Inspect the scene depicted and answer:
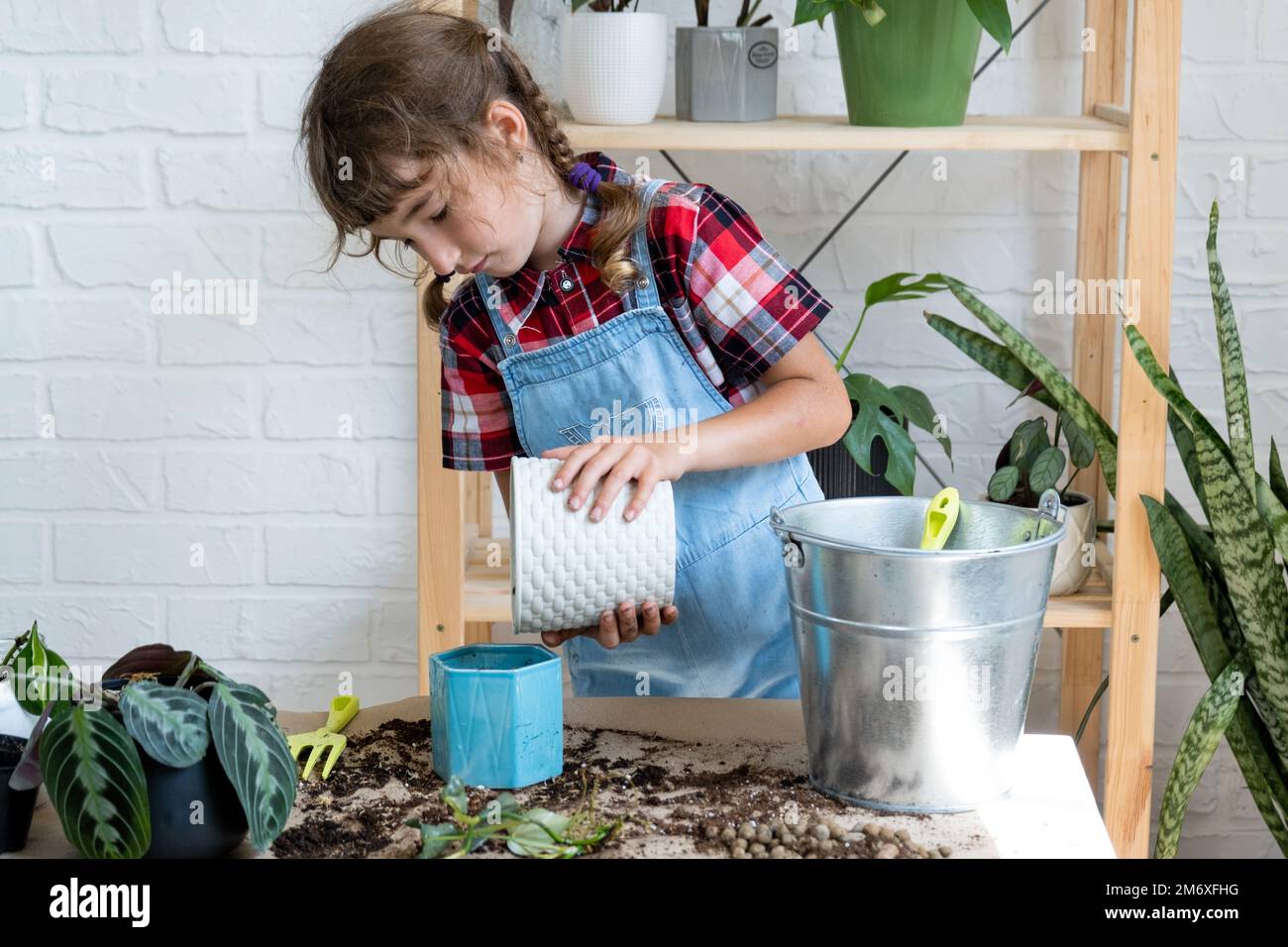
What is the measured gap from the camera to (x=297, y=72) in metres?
1.77

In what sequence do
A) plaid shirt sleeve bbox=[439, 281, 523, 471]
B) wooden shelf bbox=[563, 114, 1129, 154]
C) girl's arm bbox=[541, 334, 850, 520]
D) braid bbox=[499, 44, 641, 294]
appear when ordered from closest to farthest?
girl's arm bbox=[541, 334, 850, 520]
braid bbox=[499, 44, 641, 294]
plaid shirt sleeve bbox=[439, 281, 523, 471]
wooden shelf bbox=[563, 114, 1129, 154]

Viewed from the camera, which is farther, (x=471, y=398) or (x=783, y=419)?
(x=471, y=398)

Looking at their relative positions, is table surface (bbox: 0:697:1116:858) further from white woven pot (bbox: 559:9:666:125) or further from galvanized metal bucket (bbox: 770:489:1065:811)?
white woven pot (bbox: 559:9:666:125)

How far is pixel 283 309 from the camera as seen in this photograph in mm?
1812

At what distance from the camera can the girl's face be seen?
1057mm

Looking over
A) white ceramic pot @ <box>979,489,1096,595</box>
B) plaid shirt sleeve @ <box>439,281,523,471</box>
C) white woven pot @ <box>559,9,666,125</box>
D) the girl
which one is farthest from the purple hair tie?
white ceramic pot @ <box>979,489,1096,595</box>

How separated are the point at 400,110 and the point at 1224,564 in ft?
3.12

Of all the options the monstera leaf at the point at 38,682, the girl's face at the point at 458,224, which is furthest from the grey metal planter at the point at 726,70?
the monstera leaf at the point at 38,682

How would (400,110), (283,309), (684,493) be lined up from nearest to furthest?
(400,110), (684,493), (283,309)

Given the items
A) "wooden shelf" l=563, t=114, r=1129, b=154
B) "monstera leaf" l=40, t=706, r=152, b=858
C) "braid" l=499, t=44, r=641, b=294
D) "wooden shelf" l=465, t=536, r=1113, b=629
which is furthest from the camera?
"wooden shelf" l=465, t=536, r=1113, b=629

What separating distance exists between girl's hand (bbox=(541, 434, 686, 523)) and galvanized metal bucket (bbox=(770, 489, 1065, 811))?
10cm

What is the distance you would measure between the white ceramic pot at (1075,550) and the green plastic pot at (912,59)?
474mm

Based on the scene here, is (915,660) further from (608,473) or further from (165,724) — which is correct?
(165,724)

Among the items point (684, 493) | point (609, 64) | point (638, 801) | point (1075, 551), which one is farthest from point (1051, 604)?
point (638, 801)
